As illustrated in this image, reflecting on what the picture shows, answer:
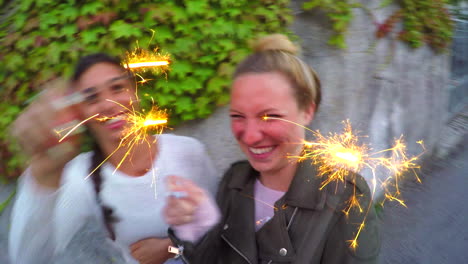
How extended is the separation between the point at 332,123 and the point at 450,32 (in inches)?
107

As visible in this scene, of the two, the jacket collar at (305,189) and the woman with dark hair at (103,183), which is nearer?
the jacket collar at (305,189)

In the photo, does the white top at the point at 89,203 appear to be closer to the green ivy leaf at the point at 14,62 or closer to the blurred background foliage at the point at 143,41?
the blurred background foliage at the point at 143,41

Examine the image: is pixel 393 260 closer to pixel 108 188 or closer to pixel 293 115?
pixel 293 115

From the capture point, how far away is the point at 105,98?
1.88m

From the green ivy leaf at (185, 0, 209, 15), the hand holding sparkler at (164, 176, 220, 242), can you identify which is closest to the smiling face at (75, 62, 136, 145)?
the hand holding sparkler at (164, 176, 220, 242)

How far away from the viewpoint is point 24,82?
311 centimetres

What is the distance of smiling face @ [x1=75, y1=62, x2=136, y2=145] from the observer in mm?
1862

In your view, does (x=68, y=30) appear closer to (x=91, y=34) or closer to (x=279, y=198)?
(x=91, y=34)

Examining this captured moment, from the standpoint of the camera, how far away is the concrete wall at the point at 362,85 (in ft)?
11.3

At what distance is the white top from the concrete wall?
1.24 meters

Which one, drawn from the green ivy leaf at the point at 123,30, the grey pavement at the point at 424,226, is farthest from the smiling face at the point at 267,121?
the green ivy leaf at the point at 123,30

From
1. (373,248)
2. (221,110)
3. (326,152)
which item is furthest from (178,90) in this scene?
(373,248)

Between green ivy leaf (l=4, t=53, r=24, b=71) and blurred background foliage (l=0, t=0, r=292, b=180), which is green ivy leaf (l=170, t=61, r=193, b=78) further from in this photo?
green ivy leaf (l=4, t=53, r=24, b=71)

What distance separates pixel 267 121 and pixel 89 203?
3.76 feet
